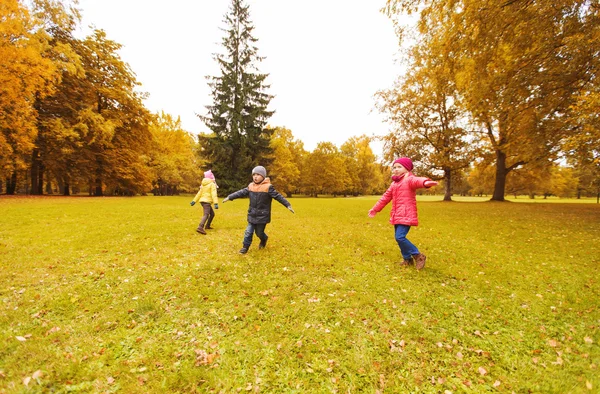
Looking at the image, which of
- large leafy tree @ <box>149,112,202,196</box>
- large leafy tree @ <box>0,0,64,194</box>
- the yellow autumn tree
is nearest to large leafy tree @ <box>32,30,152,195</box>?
large leafy tree @ <box>0,0,64,194</box>

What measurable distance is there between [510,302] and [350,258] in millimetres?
3532

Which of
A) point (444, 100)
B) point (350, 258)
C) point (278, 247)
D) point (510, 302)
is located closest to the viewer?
point (510, 302)

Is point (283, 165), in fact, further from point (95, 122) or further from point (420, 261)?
point (420, 261)

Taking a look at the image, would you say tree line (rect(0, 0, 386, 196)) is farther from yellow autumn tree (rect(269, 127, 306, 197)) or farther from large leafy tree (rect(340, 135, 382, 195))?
large leafy tree (rect(340, 135, 382, 195))

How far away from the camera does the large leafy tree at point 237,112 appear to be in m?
34.3

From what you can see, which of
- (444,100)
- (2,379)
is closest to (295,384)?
(2,379)

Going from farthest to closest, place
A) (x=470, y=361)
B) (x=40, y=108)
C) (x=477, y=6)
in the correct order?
(x=40, y=108) < (x=477, y=6) < (x=470, y=361)

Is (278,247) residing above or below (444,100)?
below

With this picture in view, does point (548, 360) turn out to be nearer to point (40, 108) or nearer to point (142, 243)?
point (142, 243)

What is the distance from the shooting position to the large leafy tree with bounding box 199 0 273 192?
3431cm

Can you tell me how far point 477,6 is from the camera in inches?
351

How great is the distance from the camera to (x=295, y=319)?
4129mm

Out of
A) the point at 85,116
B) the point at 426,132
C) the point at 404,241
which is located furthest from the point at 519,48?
the point at 85,116

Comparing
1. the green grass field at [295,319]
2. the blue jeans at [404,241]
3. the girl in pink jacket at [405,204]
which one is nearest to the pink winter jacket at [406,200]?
the girl in pink jacket at [405,204]
